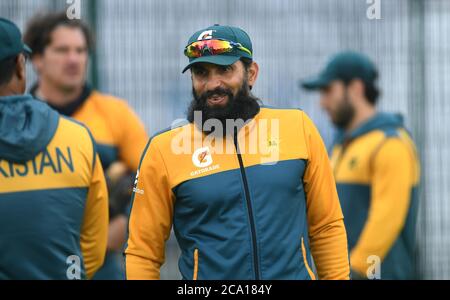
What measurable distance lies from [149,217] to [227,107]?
568 mm

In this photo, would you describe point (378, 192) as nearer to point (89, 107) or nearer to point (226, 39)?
point (89, 107)

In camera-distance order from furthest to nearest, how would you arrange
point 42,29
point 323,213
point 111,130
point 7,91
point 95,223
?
point 42,29 < point 111,130 < point 95,223 < point 7,91 < point 323,213

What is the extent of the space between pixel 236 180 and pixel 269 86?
4356 millimetres

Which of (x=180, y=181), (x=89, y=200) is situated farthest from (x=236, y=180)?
(x=89, y=200)

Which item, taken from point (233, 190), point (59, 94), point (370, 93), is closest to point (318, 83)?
point (370, 93)

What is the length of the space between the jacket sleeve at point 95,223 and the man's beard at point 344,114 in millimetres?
2641

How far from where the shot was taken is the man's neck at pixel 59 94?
5.97 m

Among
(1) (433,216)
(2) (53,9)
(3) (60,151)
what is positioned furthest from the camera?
(1) (433,216)

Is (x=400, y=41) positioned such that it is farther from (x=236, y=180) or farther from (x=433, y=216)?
(x=236, y=180)

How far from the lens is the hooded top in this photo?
13.6ft

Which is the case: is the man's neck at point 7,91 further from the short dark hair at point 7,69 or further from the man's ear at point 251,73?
the man's ear at point 251,73

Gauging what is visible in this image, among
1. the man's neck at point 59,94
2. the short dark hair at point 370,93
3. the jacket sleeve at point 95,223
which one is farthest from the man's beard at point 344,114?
the jacket sleeve at point 95,223

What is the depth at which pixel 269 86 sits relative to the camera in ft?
27.1

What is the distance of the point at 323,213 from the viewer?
413cm
